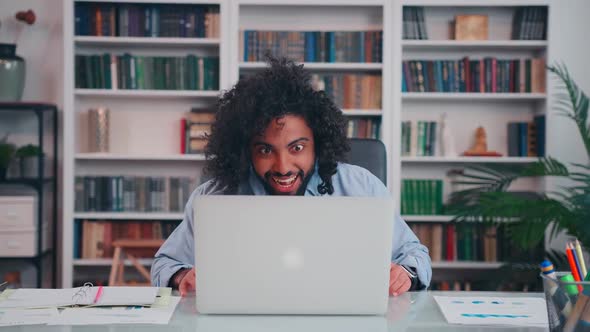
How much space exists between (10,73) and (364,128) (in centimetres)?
198

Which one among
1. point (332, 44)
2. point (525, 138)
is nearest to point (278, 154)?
point (332, 44)

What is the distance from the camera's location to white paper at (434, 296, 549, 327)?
3.93ft

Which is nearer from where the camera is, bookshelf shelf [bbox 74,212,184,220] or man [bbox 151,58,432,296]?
man [bbox 151,58,432,296]

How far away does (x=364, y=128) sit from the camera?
3.93m

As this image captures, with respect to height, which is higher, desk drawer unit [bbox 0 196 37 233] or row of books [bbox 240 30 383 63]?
row of books [bbox 240 30 383 63]

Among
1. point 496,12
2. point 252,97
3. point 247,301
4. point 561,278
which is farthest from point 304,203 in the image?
point 496,12

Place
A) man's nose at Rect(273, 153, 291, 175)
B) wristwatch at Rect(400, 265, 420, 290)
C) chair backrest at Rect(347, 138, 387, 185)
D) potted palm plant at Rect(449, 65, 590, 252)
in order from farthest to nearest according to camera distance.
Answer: potted palm plant at Rect(449, 65, 590, 252)
chair backrest at Rect(347, 138, 387, 185)
man's nose at Rect(273, 153, 291, 175)
wristwatch at Rect(400, 265, 420, 290)

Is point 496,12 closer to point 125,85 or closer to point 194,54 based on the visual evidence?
point 194,54

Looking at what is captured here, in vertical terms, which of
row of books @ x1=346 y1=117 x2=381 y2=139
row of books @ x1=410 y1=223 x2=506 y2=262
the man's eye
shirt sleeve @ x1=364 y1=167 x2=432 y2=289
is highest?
row of books @ x1=346 y1=117 x2=381 y2=139

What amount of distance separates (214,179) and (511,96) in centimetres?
245

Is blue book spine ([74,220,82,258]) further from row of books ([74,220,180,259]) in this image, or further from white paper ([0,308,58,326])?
white paper ([0,308,58,326])

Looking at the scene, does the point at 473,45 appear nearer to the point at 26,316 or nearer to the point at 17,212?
the point at 17,212

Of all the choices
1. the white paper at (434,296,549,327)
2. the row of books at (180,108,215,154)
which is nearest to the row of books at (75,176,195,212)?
the row of books at (180,108,215,154)

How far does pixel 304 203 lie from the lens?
3.76 feet
